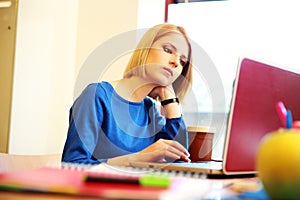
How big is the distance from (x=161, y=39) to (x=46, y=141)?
4.15 ft

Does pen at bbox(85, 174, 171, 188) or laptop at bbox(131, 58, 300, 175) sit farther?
laptop at bbox(131, 58, 300, 175)

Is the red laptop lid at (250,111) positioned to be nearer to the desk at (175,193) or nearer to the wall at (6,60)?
the desk at (175,193)

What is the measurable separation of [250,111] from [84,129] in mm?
536

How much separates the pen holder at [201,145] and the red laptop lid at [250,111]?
15.6 inches

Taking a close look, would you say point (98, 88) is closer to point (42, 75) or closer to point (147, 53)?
point (147, 53)

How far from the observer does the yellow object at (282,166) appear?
49cm

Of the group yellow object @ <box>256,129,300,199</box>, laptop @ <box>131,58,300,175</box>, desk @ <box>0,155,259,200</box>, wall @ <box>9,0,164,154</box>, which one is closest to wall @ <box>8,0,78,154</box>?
wall @ <box>9,0,164,154</box>

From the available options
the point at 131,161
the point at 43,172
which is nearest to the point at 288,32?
the point at 131,161

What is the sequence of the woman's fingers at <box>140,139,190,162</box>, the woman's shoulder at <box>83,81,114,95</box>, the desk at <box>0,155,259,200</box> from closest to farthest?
the desk at <box>0,155,259,200</box>
the woman's fingers at <box>140,139,190,162</box>
the woman's shoulder at <box>83,81,114,95</box>

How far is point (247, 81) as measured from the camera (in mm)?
816

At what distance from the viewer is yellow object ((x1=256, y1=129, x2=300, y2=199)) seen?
49 centimetres

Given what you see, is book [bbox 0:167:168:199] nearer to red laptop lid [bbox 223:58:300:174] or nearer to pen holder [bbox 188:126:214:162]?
red laptop lid [bbox 223:58:300:174]

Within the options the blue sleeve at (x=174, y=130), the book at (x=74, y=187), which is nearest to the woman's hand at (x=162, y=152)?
the blue sleeve at (x=174, y=130)

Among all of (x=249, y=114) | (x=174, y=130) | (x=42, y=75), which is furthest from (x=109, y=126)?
(x=42, y=75)
